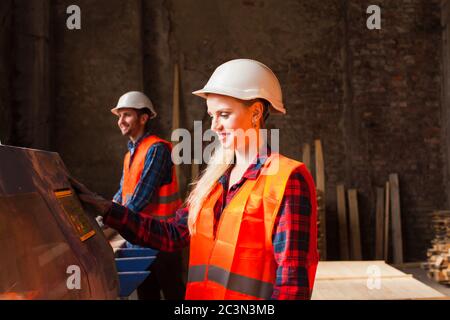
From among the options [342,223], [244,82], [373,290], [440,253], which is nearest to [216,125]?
[244,82]

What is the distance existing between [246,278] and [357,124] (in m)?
6.23

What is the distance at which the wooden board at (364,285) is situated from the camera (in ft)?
10.8

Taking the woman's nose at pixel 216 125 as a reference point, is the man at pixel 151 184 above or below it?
below

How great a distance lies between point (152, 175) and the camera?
3949mm

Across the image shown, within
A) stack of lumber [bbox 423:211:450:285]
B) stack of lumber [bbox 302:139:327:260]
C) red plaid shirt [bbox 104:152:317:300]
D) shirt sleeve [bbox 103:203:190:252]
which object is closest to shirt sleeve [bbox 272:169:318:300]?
red plaid shirt [bbox 104:152:317:300]

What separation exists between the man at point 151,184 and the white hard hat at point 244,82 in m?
2.14

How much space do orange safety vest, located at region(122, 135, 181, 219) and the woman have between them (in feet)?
6.43

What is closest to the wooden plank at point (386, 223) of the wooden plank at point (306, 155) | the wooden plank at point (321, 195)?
the wooden plank at point (321, 195)

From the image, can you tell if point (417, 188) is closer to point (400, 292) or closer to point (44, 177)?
point (400, 292)

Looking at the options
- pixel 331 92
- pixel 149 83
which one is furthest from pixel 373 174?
pixel 149 83

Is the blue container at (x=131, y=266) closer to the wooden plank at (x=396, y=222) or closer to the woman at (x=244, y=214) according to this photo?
the woman at (x=244, y=214)

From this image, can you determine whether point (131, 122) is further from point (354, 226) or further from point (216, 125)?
point (354, 226)
